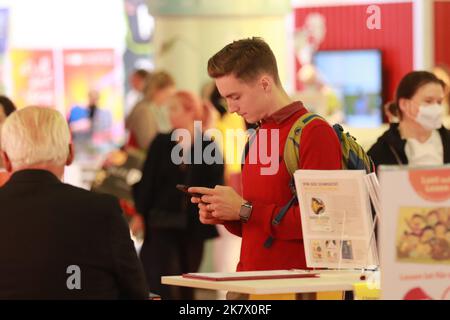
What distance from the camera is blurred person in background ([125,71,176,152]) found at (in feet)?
30.4

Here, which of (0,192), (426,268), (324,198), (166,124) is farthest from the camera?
(166,124)

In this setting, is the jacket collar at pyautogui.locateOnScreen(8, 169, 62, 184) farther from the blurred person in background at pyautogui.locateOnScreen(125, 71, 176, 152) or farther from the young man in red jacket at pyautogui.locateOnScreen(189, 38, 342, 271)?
the blurred person in background at pyautogui.locateOnScreen(125, 71, 176, 152)

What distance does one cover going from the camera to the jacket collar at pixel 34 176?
405cm

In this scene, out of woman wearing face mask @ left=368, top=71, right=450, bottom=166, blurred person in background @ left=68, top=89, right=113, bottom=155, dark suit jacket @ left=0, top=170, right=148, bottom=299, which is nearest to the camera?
dark suit jacket @ left=0, top=170, right=148, bottom=299

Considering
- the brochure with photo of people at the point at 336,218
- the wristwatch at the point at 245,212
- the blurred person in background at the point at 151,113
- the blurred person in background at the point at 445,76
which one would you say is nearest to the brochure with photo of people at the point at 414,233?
the brochure with photo of people at the point at 336,218

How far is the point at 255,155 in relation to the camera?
4.10 m

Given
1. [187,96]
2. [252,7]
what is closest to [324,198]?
[187,96]

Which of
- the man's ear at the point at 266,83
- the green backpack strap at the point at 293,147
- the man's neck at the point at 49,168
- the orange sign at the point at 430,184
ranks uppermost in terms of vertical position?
the man's ear at the point at 266,83

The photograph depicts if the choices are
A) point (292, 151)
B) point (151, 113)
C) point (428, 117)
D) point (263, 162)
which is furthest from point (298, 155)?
point (151, 113)

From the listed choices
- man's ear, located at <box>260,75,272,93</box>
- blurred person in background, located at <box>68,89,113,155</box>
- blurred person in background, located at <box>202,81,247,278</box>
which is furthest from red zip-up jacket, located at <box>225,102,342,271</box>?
blurred person in background, located at <box>68,89,113,155</box>

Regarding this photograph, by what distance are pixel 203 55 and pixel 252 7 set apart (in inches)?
26.0

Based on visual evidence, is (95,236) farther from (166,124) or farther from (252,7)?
(252,7)

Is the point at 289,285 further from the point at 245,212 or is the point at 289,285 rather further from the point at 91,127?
the point at 91,127

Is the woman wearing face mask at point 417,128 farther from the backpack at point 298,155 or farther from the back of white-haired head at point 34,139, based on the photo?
the back of white-haired head at point 34,139
